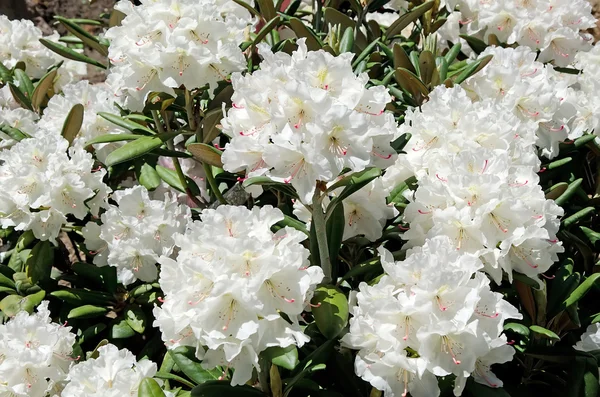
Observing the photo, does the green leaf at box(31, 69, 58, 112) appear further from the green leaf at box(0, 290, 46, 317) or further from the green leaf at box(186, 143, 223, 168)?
the green leaf at box(186, 143, 223, 168)

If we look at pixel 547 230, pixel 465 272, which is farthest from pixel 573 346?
pixel 465 272

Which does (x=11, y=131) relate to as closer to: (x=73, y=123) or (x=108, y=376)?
(x=73, y=123)

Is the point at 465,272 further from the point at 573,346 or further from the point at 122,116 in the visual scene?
the point at 122,116

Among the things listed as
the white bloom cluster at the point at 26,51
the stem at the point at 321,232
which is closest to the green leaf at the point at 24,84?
the white bloom cluster at the point at 26,51

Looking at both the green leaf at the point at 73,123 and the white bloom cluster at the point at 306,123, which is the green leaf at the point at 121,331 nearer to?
the green leaf at the point at 73,123

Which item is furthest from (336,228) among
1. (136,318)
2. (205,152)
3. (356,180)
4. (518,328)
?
(136,318)

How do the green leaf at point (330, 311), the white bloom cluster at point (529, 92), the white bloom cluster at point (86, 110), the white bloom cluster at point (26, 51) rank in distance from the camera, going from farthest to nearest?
the white bloom cluster at point (26, 51) → the white bloom cluster at point (86, 110) → the white bloom cluster at point (529, 92) → the green leaf at point (330, 311)
